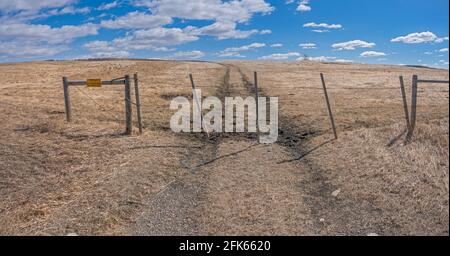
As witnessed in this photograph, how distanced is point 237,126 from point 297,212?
27.8ft

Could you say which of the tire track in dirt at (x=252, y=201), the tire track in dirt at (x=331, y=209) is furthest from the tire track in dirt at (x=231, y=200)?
the tire track in dirt at (x=331, y=209)

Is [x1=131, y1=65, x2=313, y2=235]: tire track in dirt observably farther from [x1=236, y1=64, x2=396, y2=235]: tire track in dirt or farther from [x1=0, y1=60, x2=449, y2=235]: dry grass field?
[x1=236, y1=64, x2=396, y2=235]: tire track in dirt

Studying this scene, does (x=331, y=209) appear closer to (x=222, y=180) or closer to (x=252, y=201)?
(x=252, y=201)

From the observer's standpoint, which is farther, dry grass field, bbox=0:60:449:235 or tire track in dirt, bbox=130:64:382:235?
dry grass field, bbox=0:60:449:235

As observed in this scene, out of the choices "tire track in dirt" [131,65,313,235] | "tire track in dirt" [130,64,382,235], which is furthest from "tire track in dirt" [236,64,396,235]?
"tire track in dirt" [131,65,313,235]

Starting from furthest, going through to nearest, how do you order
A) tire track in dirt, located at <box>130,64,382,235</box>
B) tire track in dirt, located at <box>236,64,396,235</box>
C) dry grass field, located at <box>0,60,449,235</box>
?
1. dry grass field, located at <box>0,60,449,235</box>
2. tire track in dirt, located at <box>130,64,382,235</box>
3. tire track in dirt, located at <box>236,64,396,235</box>

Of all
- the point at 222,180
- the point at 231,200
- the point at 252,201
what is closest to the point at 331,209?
the point at 252,201

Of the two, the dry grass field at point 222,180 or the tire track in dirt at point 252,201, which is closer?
the tire track in dirt at point 252,201

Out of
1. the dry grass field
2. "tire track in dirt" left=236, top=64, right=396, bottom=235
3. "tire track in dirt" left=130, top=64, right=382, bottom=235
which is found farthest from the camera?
the dry grass field

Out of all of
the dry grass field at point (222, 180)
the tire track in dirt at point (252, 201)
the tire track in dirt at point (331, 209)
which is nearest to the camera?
the tire track in dirt at point (331, 209)

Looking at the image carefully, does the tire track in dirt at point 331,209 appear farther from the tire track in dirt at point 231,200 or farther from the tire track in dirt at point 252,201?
the tire track in dirt at point 231,200

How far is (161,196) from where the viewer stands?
30.5 ft
